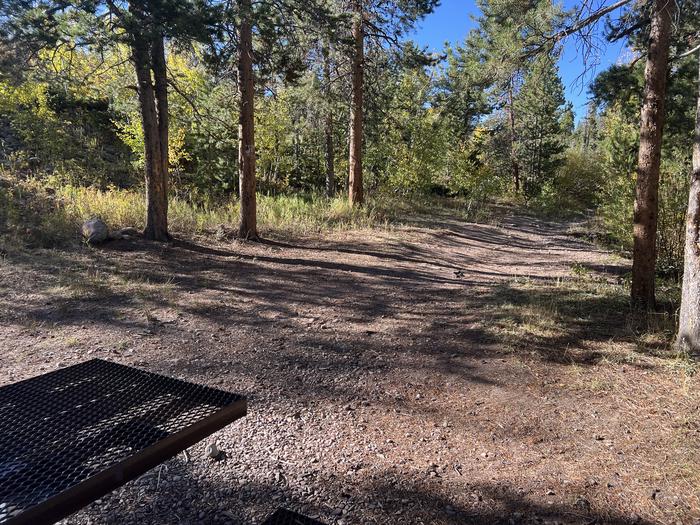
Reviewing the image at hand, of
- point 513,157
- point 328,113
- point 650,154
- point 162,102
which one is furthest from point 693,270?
point 513,157

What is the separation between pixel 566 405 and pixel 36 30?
764 cm

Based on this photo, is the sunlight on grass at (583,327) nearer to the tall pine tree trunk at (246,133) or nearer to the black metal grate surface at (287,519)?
the black metal grate surface at (287,519)

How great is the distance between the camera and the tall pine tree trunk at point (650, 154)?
5008 mm

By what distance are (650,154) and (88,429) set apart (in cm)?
598

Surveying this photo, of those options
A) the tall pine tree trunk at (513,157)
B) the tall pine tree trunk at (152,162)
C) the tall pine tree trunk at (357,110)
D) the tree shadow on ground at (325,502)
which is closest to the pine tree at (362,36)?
the tall pine tree trunk at (357,110)

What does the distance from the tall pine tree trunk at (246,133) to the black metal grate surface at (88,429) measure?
7.66 meters

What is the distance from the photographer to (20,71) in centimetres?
680

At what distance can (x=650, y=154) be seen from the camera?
5262mm

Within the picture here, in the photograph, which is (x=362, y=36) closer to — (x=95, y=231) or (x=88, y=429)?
(x=95, y=231)

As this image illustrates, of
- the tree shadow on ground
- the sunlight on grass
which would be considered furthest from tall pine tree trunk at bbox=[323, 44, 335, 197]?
the tree shadow on ground

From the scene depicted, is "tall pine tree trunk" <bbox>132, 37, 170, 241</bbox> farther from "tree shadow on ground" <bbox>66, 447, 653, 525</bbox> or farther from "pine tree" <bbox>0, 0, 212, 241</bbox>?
"tree shadow on ground" <bbox>66, 447, 653, 525</bbox>

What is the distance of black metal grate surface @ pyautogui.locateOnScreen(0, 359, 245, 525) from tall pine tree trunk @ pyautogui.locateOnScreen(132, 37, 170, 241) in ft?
23.0

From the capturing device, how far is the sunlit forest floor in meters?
2.40

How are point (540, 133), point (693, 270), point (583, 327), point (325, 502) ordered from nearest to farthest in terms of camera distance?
point (325, 502)
point (693, 270)
point (583, 327)
point (540, 133)
